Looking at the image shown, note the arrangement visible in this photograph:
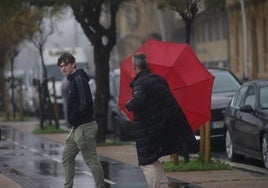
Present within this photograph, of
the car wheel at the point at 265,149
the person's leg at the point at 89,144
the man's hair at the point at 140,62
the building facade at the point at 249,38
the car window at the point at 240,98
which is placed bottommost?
the car wheel at the point at 265,149

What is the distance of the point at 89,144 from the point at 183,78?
2.51 metres

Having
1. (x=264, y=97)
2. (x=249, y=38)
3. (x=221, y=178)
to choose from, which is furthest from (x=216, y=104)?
(x=249, y=38)

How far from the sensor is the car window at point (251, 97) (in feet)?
52.0

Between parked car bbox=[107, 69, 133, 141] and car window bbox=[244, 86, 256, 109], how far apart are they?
249 inches

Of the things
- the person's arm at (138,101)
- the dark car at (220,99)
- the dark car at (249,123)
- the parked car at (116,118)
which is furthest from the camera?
the parked car at (116,118)

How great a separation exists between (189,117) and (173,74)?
70cm

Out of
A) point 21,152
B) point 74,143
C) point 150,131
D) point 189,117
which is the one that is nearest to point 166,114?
point 150,131

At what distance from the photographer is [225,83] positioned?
826 inches

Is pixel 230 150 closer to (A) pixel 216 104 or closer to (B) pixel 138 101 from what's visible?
(A) pixel 216 104

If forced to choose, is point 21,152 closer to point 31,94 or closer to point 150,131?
point 150,131

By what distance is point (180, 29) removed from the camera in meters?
62.2

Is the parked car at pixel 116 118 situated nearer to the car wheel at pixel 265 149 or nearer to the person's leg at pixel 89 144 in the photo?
the car wheel at pixel 265 149

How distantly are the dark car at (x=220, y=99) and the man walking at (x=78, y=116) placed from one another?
236 inches

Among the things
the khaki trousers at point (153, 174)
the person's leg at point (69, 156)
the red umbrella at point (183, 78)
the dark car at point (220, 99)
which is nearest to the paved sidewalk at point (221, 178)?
the red umbrella at point (183, 78)
